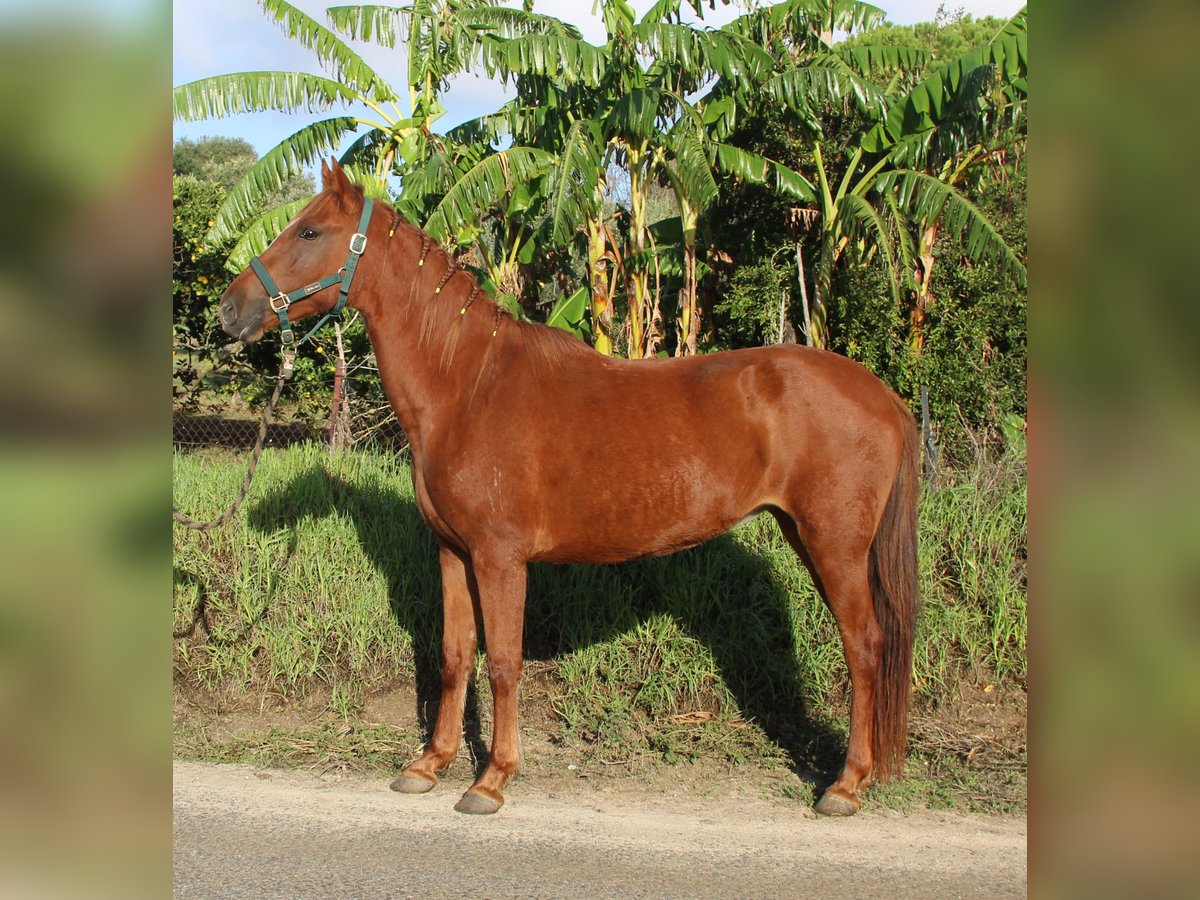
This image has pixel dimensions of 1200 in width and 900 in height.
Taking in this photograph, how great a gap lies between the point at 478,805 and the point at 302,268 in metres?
2.35

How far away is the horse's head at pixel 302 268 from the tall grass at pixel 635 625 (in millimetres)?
1864

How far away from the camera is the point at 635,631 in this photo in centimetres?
515

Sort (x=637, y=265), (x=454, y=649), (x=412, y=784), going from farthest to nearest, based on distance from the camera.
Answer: (x=637, y=265)
(x=454, y=649)
(x=412, y=784)

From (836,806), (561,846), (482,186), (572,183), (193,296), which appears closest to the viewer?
(561,846)

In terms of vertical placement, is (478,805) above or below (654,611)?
below

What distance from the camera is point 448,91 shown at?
30.6ft

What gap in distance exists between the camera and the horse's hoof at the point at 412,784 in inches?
165

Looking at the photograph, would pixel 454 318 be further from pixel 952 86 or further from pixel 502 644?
pixel 952 86

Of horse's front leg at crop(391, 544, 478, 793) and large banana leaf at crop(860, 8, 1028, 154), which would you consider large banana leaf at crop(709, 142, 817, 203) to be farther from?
horse's front leg at crop(391, 544, 478, 793)

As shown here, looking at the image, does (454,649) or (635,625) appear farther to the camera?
(635,625)

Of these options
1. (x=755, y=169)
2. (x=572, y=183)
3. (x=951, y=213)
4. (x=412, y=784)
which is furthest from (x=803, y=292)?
(x=412, y=784)

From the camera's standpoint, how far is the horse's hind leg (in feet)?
13.4

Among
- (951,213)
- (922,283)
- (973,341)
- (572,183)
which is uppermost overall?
(572,183)
